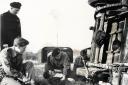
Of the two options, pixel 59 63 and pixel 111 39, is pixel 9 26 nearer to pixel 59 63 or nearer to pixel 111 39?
pixel 59 63

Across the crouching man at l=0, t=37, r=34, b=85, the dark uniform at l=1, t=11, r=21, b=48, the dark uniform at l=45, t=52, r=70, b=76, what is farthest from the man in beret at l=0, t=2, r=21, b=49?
the dark uniform at l=45, t=52, r=70, b=76

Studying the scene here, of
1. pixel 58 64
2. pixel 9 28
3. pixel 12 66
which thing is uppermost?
pixel 9 28

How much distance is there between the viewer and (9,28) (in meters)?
7.45

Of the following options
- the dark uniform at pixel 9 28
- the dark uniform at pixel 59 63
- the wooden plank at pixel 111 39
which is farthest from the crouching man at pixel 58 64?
the dark uniform at pixel 9 28

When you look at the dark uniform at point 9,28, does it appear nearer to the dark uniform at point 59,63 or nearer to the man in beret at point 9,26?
the man in beret at point 9,26

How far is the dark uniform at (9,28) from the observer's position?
7.42 m

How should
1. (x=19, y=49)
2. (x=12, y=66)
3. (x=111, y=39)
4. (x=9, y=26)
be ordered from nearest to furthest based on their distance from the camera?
1. (x=19, y=49)
2. (x=12, y=66)
3. (x=9, y=26)
4. (x=111, y=39)

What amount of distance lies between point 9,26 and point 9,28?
1.9 inches

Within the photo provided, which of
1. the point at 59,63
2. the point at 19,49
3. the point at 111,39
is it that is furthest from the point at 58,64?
the point at 19,49

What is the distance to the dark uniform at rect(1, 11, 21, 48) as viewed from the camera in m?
7.42

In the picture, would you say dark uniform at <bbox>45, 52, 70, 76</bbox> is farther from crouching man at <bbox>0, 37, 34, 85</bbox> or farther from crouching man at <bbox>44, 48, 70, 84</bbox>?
crouching man at <bbox>0, 37, 34, 85</bbox>

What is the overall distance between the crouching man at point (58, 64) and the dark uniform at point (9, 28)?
72.3 inches

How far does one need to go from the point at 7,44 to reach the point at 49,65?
2180 mm

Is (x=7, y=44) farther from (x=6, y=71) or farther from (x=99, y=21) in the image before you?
(x=99, y=21)
